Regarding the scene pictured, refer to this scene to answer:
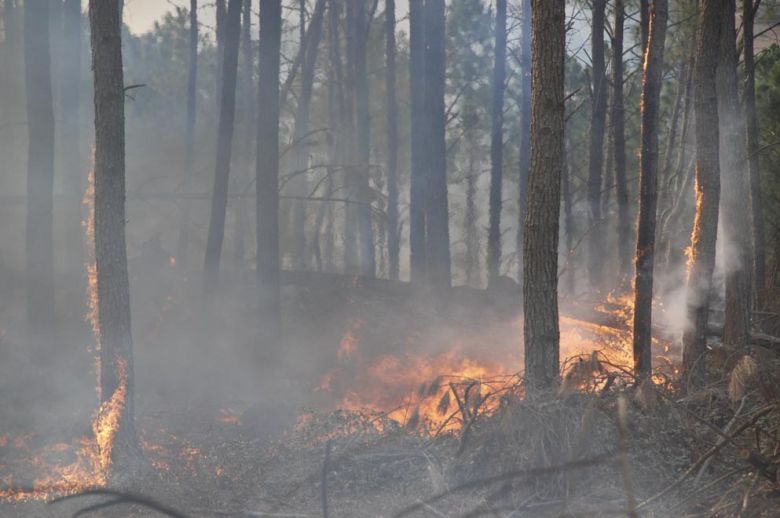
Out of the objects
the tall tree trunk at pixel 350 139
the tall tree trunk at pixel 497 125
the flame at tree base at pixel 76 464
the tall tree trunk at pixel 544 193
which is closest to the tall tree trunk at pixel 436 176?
the tall tree trunk at pixel 497 125

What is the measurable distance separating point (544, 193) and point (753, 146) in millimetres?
7827

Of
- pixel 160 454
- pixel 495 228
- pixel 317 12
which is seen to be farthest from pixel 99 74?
pixel 495 228

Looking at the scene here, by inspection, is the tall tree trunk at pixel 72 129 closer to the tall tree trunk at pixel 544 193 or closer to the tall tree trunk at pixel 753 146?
the tall tree trunk at pixel 544 193

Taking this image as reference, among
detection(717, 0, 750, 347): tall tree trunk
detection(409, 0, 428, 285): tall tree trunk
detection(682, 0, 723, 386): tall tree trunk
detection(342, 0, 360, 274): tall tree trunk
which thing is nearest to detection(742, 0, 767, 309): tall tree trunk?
detection(717, 0, 750, 347): tall tree trunk

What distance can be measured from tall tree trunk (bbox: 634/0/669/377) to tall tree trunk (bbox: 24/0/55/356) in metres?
11.1

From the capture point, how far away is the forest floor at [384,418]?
696 cm

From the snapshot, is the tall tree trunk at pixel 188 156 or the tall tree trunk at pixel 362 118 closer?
the tall tree trunk at pixel 188 156

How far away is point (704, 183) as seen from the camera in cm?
1083

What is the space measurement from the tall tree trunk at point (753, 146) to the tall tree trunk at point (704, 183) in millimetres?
3713

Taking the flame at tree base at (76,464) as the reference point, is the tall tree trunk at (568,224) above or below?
above

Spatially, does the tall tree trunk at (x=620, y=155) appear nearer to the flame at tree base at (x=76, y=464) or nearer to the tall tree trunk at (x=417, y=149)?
the tall tree trunk at (x=417, y=149)

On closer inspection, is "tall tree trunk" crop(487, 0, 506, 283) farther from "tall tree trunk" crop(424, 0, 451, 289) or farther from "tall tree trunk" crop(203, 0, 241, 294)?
"tall tree trunk" crop(203, 0, 241, 294)

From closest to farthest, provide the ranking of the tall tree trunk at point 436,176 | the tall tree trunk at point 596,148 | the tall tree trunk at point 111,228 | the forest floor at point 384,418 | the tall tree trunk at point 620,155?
the forest floor at point 384,418 → the tall tree trunk at point 111,228 → the tall tree trunk at point 620,155 → the tall tree trunk at point 436,176 → the tall tree trunk at point 596,148

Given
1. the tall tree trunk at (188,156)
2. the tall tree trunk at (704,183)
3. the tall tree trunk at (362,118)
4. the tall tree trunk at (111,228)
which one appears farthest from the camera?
the tall tree trunk at (362,118)
